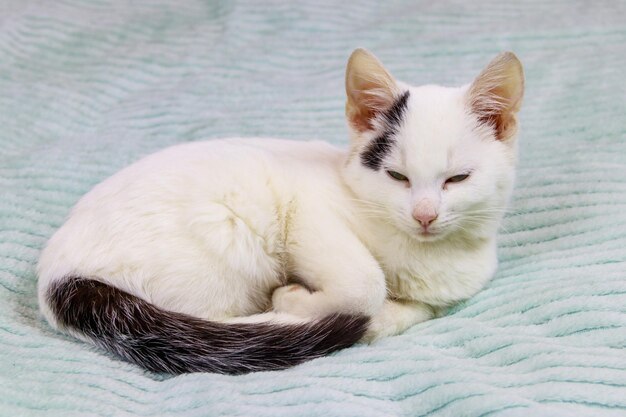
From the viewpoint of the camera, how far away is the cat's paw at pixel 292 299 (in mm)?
1329

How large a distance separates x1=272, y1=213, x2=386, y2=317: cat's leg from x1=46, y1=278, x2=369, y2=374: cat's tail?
0.14 ft

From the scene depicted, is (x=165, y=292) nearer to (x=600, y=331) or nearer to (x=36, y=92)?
(x=600, y=331)

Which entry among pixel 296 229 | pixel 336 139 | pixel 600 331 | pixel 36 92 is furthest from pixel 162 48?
pixel 600 331

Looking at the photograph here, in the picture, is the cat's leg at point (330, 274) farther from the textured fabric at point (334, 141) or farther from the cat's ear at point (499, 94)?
the cat's ear at point (499, 94)

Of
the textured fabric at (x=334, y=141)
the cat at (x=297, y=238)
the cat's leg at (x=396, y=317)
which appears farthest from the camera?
the cat's leg at (x=396, y=317)

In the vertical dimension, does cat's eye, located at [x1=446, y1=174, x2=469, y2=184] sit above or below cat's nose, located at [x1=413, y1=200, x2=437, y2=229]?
above

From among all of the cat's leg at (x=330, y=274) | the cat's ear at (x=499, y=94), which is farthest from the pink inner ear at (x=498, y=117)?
the cat's leg at (x=330, y=274)

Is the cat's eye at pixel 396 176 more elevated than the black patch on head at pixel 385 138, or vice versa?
the black patch on head at pixel 385 138

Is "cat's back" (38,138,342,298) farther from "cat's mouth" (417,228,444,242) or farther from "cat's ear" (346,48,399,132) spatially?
"cat's mouth" (417,228,444,242)

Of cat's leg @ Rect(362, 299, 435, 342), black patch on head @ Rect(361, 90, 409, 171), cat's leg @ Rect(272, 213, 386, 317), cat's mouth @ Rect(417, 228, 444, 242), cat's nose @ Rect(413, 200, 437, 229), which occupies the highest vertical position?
black patch on head @ Rect(361, 90, 409, 171)

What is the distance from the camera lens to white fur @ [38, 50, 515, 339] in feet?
4.29

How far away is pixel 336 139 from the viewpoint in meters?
2.15

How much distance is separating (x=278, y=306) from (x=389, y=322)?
216 millimetres

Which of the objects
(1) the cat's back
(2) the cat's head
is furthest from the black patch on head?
(1) the cat's back
